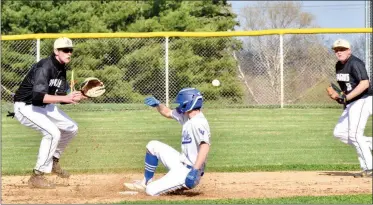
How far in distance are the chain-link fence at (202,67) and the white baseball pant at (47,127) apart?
10050 mm

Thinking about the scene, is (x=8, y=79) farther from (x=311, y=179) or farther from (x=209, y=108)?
(x=311, y=179)

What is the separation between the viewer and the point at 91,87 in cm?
1048

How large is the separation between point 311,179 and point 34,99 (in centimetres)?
335

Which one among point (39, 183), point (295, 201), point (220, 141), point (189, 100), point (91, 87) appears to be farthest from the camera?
point (220, 141)

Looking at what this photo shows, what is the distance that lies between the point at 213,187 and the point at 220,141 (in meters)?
6.16

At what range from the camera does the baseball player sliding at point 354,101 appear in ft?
34.3

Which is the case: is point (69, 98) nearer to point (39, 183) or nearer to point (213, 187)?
point (39, 183)

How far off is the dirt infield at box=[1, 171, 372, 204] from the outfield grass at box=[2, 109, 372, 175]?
0.90 meters

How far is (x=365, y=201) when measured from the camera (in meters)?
8.34

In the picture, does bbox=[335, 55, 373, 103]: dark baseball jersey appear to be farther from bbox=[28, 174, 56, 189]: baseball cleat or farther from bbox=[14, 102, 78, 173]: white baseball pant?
bbox=[28, 174, 56, 189]: baseball cleat

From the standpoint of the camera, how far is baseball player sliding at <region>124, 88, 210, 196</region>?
8578mm

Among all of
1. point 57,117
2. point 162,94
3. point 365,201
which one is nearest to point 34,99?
point 57,117

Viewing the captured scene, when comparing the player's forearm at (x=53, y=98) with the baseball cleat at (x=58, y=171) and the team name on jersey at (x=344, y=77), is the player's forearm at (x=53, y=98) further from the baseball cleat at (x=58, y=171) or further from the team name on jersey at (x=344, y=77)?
the team name on jersey at (x=344, y=77)

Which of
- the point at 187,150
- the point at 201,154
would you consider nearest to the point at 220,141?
the point at 187,150
